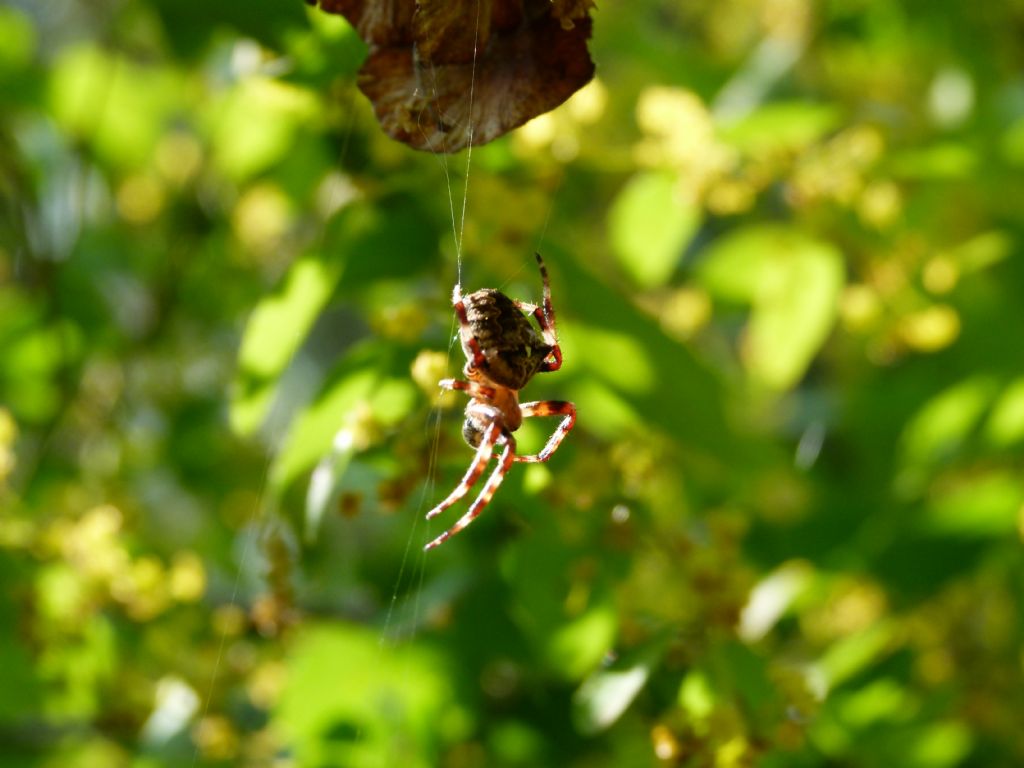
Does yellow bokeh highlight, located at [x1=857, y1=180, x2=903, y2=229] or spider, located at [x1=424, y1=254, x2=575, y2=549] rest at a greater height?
yellow bokeh highlight, located at [x1=857, y1=180, x2=903, y2=229]

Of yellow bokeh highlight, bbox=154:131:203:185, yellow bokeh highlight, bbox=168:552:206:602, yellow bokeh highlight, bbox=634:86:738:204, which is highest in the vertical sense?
yellow bokeh highlight, bbox=154:131:203:185

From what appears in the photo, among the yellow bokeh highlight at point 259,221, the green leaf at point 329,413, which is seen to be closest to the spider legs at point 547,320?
the green leaf at point 329,413

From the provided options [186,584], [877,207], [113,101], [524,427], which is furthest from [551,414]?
[113,101]

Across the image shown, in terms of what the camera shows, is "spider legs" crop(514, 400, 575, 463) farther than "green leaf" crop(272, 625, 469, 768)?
No

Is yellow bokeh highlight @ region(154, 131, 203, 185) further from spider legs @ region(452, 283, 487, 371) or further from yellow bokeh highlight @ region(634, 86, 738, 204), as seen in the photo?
spider legs @ region(452, 283, 487, 371)

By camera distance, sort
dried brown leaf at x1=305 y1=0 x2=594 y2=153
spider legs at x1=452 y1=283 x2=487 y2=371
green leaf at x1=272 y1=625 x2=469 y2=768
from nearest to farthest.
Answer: dried brown leaf at x1=305 y1=0 x2=594 y2=153 < spider legs at x1=452 y1=283 x2=487 y2=371 < green leaf at x1=272 y1=625 x2=469 y2=768

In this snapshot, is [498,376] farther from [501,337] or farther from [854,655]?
[854,655]

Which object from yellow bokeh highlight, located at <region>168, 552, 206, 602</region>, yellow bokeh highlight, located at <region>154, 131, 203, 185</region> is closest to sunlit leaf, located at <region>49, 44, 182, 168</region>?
yellow bokeh highlight, located at <region>154, 131, 203, 185</region>

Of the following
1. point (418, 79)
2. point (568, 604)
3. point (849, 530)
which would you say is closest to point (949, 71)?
point (849, 530)
